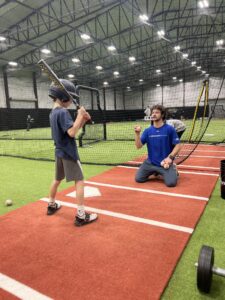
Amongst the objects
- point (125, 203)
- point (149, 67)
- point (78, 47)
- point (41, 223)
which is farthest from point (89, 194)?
point (149, 67)

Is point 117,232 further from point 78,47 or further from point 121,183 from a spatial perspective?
point 78,47

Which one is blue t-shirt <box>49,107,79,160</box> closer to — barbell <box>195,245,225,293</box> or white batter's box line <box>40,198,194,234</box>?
white batter's box line <box>40,198,194,234</box>

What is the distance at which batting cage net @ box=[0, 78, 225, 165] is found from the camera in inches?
299

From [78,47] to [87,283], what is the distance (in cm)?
2262

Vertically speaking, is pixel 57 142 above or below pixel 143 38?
below

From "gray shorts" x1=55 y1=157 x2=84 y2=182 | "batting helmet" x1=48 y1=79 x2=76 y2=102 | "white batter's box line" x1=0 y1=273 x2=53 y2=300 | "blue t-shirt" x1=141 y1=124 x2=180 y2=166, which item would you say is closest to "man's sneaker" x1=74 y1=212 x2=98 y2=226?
"gray shorts" x1=55 y1=157 x2=84 y2=182

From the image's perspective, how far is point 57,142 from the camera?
3.00 metres

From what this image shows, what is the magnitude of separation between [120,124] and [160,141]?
2142 centimetres

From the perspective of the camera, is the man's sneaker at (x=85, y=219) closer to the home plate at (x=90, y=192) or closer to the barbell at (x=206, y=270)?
the home plate at (x=90, y=192)

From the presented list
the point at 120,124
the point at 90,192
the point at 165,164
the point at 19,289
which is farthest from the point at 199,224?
the point at 120,124

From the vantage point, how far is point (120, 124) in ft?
85.1

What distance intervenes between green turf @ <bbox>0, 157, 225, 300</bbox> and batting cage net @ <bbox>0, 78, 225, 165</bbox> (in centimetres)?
132

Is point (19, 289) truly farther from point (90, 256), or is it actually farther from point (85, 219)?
point (85, 219)

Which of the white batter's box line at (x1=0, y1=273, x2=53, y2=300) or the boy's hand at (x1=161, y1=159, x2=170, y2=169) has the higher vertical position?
the boy's hand at (x1=161, y1=159, x2=170, y2=169)
